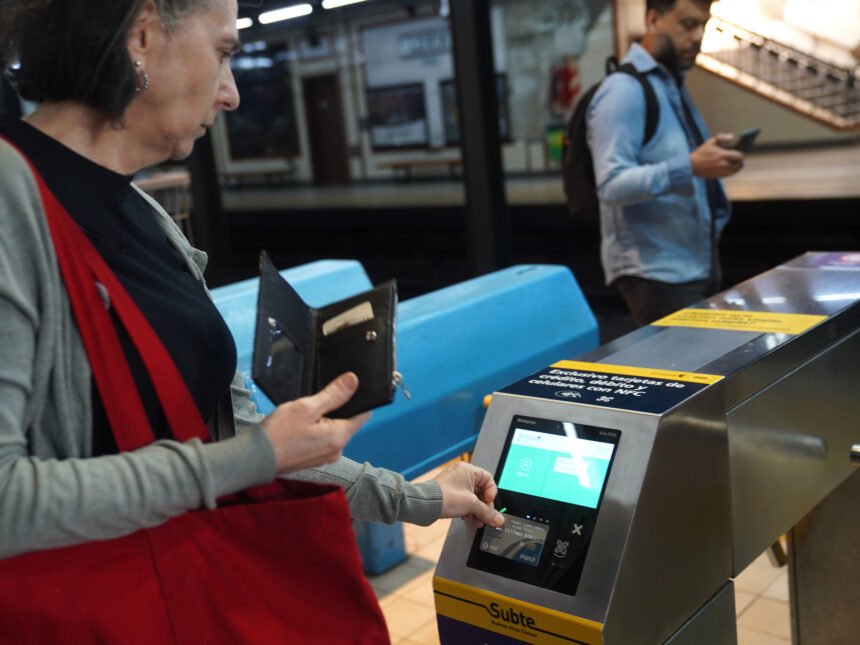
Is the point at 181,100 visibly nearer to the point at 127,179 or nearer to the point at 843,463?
the point at 127,179

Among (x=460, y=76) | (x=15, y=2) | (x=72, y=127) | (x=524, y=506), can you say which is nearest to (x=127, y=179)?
(x=72, y=127)

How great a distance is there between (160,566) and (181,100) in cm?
45

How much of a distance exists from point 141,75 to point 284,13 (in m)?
8.84

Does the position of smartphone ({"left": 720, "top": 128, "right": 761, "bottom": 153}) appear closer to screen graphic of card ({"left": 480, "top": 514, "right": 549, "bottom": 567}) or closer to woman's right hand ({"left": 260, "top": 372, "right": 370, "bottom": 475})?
screen graphic of card ({"left": 480, "top": 514, "right": 549, "bottom": 567})

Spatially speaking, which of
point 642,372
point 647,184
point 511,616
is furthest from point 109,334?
point 647,184

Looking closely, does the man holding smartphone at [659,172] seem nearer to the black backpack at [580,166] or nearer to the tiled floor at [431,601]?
the black backpack at [580,166]

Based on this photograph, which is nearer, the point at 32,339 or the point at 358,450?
the point at 32,339

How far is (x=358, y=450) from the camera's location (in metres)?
2.46

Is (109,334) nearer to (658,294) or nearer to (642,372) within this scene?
(642,372)

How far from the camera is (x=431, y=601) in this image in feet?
9.73

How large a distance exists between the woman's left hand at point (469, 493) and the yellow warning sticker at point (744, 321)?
1.92 ft

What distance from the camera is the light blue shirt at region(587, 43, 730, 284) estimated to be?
2.57 meters

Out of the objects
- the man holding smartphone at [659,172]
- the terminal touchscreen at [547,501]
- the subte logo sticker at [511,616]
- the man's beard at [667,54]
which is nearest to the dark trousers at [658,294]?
the man holding smartphone at [659,172]

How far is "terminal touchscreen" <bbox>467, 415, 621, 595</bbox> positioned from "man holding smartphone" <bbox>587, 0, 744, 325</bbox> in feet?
4.57
